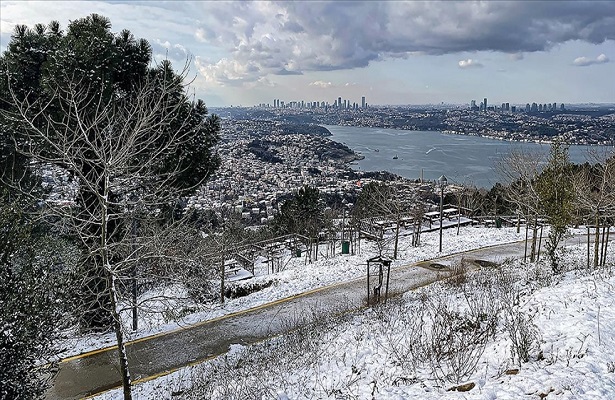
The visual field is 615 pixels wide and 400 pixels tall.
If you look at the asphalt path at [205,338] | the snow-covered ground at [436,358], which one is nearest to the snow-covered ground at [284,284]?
the asphalt path at [205,338]

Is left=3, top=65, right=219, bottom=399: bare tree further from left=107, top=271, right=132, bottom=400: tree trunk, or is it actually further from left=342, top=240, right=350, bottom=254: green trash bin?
left=342, top=240, right=350, bottom=254: green trash bin

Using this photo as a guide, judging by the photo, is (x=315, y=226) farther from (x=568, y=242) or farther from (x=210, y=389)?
(x=210, y=389)

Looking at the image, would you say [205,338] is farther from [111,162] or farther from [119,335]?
[111,162]

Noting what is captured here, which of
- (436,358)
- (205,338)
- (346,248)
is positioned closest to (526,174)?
(346,248)

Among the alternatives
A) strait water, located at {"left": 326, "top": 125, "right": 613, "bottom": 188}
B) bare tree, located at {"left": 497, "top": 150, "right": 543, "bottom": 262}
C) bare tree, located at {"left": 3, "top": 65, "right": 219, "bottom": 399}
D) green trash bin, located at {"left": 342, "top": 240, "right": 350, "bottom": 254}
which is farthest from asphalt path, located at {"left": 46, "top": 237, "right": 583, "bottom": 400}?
strait water, located at {"left": 326, "top": 125, "right": 613, "bottom": 188}

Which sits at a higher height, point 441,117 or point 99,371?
point 441,117

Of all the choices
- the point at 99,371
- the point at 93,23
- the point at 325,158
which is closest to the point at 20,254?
the point at 99,371
